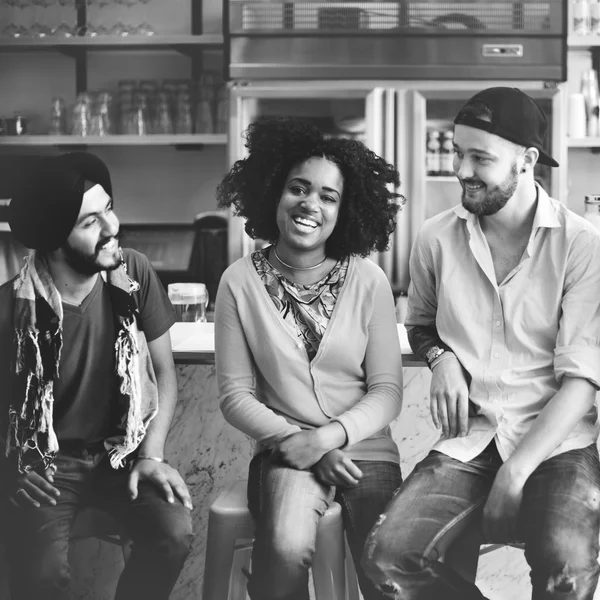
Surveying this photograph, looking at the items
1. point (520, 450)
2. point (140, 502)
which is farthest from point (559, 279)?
point (140, 502)

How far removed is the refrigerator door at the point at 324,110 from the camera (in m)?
3.40

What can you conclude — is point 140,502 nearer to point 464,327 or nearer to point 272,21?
point 464,327

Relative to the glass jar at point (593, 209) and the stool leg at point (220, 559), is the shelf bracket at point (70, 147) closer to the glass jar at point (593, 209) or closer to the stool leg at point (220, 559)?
the glass jar at point (593, 209)

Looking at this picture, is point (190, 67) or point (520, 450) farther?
point (190, 67)

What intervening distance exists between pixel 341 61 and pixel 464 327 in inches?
77.9

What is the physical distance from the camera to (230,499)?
5.34 feet

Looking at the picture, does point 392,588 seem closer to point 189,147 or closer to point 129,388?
point 129,388

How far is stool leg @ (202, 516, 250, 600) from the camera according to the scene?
159 centimetres

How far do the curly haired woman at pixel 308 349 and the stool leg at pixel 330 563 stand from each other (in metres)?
0.03

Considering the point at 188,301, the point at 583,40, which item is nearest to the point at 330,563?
the point at 188,301

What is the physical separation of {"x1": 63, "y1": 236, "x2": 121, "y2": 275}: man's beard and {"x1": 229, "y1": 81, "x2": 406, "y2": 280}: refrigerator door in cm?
178

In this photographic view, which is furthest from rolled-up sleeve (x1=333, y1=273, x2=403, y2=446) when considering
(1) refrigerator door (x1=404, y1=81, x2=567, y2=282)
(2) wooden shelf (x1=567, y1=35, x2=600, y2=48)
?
(2) wooden shelf (x1=567, y1=35, x2=600, y2=48)

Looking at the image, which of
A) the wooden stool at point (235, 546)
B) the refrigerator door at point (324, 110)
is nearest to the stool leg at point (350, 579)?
the wooden stool at point (235, 546)

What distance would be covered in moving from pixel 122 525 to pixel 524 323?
805 millimetres
